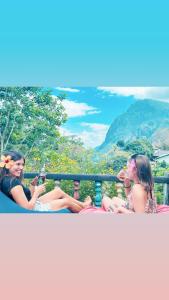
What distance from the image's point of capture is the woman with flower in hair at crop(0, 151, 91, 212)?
6449mm

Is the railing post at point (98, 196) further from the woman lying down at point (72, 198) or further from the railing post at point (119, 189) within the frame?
the railing post at point (119, 189)

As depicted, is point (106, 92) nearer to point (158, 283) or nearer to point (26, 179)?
point (26, 179)

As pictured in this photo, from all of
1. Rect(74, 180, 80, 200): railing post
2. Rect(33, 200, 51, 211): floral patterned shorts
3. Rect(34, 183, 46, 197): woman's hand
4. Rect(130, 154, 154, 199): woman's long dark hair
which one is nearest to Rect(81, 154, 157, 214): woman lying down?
Rect(130, 154, 154, 199): woman's long dark hair

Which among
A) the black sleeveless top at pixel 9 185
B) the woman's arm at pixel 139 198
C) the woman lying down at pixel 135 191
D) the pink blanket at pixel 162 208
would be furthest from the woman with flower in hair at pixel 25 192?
the pink blanket at pixel 162 208

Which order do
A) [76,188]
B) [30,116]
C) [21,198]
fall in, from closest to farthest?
[21,198] → [76,188] → [30,116]

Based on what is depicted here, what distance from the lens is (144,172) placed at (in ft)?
21.7

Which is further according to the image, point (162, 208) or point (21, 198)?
point (162, 208)

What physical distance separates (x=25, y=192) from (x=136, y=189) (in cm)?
129

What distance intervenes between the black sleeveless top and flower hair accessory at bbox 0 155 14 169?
0.14 metres

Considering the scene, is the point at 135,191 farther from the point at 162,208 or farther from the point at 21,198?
the point at 21,198

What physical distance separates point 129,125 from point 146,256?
7.45 ft

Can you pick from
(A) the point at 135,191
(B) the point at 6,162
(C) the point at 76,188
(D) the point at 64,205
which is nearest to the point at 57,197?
(D) the point at 64,205

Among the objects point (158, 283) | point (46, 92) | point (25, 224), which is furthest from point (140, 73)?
point (158, 283)

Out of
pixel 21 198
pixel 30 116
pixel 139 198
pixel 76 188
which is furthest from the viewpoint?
pixel 30 116
